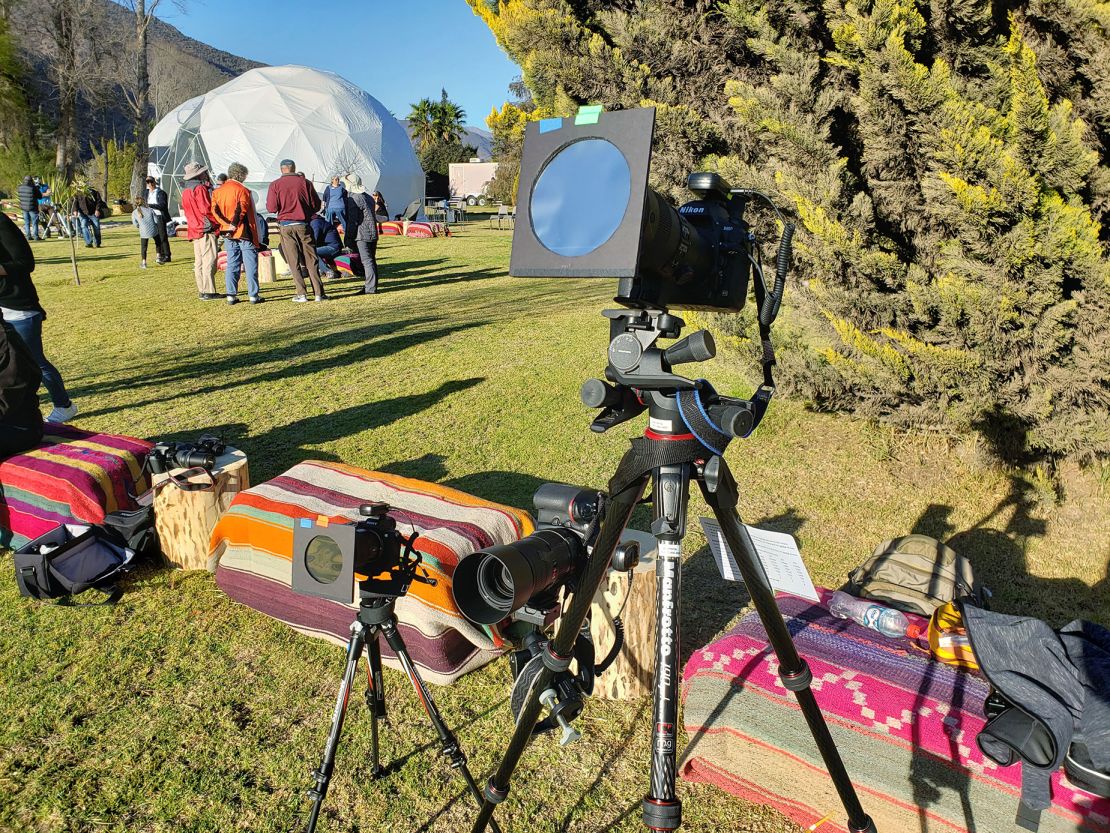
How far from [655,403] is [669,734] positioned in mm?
852

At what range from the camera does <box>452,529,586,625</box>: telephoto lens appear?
226cm

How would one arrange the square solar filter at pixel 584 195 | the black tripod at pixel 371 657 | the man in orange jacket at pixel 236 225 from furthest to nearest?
the man in orange jacket at pixel 236 225, the black tripod at pixel 371 657, the square solar filter at pixel 584 195

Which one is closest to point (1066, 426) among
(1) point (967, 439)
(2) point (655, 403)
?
→ (1) point (967, 439)

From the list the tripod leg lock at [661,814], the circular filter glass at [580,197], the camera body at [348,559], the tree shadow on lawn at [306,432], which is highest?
the circular filter glass at [580,197]

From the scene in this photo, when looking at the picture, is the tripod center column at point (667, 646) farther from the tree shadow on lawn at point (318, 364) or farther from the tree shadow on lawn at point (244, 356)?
the tree shadow on lawn at point (244, 356)

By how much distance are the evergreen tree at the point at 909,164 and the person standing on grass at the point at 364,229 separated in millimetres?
8054

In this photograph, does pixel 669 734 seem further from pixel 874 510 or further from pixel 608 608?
pixel 874 510

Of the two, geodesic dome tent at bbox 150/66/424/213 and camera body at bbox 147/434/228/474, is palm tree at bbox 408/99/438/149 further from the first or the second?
camera body at bbox 147/434/228/474

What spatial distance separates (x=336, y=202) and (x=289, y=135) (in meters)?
17.8

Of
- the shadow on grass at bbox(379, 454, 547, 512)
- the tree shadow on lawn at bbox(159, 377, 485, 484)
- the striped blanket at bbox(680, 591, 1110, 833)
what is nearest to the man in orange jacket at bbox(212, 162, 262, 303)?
the tree shadow on lawn at bbox(159, 377, 485, 484)

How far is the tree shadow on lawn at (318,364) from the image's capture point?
7738mm

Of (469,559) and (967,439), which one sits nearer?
(469,559)

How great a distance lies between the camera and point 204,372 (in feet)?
28.6

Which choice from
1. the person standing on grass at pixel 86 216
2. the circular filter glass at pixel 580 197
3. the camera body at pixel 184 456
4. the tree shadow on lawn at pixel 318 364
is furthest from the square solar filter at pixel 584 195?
the person standing on grass at pixel 86 216
